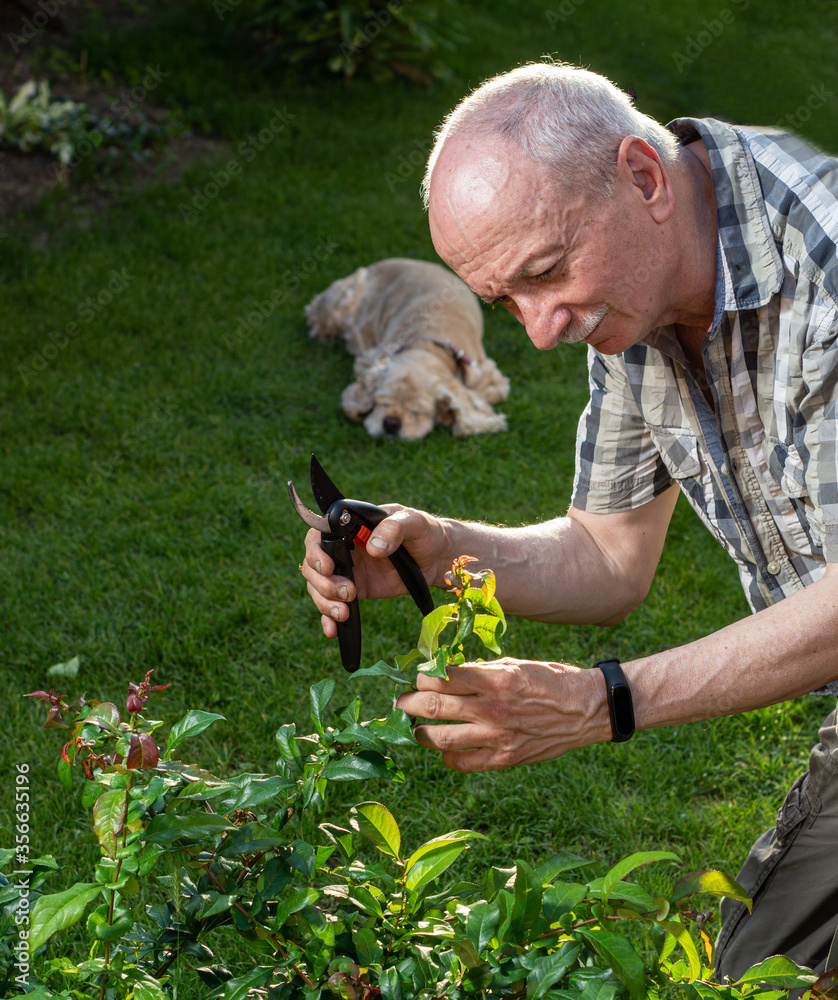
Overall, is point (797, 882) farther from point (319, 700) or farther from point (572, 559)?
point (319, 700)

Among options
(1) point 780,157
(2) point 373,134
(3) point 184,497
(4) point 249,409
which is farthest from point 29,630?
(2) point 373,134

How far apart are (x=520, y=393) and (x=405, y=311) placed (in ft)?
3.50

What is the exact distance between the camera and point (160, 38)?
364 inches

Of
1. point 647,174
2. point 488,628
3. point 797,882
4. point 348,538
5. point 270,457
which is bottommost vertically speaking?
point 270,457

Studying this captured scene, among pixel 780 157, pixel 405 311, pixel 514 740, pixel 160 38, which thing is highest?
pixel 780 157

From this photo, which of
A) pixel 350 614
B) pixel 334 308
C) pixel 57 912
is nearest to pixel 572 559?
pixel 350 614

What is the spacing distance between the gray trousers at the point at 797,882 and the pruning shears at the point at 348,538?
0.97 meters

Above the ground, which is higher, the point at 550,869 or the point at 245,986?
the point at 550,869

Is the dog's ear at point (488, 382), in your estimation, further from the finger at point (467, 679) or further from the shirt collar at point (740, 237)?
the finger at point (467, 679)

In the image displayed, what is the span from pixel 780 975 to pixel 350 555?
1.04 m

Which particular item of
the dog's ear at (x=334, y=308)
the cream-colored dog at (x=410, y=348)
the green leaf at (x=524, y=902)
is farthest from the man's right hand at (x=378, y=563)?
the dog's ear at (x=334, y=308)

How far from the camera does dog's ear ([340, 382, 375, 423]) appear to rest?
17.4ft

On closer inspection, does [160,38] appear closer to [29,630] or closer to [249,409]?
[249,409]

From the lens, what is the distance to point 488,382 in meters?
5.64
